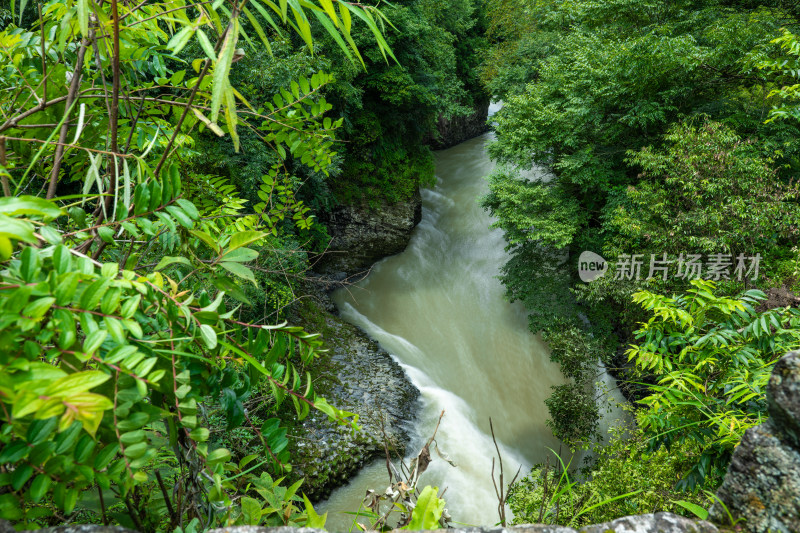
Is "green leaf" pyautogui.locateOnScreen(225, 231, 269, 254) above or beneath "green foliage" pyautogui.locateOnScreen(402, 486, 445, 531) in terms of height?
above

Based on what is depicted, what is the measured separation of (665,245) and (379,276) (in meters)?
5.70

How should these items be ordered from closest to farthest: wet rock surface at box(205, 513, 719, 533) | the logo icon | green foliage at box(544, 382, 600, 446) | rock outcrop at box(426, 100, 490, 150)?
wet rock surface at box(205, 513, 719, 533) → green foliage at box(544, 382, 600, 446) → the logo icon → rock outcrop at box(426, 100, 490, 150)

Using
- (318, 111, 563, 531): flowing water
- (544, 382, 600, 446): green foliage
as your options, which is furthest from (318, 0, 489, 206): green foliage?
(544, 382, 600, 446): green foliage

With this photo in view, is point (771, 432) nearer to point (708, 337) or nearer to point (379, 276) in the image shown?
point (708, 337)

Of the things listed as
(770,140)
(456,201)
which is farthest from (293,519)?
(456,201)

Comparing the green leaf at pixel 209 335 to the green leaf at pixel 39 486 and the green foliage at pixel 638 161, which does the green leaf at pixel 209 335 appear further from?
the green foliage at pixel 638 161

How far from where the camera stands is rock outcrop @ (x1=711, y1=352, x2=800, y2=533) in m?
0.75

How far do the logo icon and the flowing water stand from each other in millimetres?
1729

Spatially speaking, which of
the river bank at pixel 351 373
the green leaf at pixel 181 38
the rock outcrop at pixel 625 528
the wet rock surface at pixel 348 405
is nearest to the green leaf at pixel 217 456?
the rock outcrop at pixel 625 528

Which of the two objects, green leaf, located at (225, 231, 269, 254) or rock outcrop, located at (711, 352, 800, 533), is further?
green leaf, located at (225, 231, 269, 254)

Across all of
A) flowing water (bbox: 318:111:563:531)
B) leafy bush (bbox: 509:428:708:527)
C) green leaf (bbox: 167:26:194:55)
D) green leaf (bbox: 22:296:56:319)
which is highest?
green leaf (bbox: 167:26:194:55)

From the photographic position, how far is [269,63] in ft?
20.1

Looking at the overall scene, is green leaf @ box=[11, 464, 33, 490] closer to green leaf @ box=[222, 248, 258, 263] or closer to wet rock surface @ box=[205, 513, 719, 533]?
wet rock surface @ box=[205, 513, 719, 533]

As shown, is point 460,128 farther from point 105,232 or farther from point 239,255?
point 105,232
